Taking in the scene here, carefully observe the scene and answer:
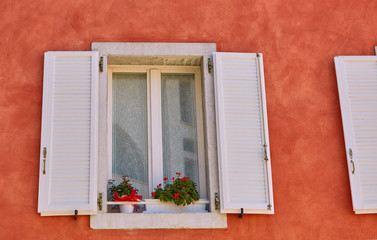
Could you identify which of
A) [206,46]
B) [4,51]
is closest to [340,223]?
[206,46]

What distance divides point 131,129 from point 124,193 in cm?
74

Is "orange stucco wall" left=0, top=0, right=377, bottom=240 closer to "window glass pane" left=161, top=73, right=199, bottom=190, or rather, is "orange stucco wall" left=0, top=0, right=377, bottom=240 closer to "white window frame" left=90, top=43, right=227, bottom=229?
"white window frame" left=90, top=43, right=227, bottom=229

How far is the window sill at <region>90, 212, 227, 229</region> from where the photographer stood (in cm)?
512

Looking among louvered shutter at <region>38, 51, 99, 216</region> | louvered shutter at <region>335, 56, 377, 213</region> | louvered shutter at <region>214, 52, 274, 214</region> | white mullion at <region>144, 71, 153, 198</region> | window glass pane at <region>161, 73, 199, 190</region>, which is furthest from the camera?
window glass pane at <region>161, 73, 199, 190</region>

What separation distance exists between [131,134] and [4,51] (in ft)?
4.97

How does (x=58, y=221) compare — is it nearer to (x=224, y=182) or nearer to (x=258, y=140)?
(x=224, y=182)

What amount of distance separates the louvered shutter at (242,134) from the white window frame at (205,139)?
0.35 ft

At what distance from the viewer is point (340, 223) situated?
5.36 meters

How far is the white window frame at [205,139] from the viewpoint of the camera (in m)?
5.15

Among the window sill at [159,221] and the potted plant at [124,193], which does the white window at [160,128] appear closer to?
the window sill at [159,221]

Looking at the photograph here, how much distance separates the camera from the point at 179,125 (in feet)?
19.3

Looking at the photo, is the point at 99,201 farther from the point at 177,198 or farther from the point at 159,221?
the point at 177,198

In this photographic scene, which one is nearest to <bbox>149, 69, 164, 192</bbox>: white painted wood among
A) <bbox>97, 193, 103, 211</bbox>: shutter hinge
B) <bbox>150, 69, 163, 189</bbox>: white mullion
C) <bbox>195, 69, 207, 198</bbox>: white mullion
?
<bbox>150, 69, 163, 189</bbox>: white mullion

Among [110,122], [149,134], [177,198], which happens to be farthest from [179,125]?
[177,198]
